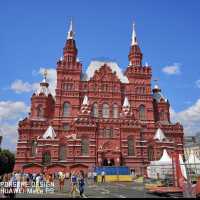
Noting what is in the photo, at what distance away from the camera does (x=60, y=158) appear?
177ft

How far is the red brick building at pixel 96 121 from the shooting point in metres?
53.9

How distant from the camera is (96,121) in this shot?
2227 inches

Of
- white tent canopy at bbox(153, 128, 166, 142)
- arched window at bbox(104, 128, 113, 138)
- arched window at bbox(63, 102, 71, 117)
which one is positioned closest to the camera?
arched window at bbox(104, 128, 113, 138)

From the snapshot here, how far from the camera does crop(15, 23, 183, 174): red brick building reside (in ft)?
177

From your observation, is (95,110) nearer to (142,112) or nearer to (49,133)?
(142,112)

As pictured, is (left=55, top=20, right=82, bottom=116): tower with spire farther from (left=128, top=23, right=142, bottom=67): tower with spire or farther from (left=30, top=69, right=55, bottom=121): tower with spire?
(left=128, top=23, right=142, bottom=67): tower with spire

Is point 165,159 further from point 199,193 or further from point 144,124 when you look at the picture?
point 199,193

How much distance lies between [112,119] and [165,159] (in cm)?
1674

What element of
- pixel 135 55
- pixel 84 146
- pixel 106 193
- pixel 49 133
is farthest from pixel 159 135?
pixel 106 193

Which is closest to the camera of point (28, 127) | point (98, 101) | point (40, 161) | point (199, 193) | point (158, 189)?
point (199, 193)

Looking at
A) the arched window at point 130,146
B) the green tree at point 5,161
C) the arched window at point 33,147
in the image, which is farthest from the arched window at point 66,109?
the green tree at point 5,161

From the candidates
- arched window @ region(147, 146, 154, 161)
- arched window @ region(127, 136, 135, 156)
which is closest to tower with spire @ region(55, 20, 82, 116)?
arched window @ region(127, 136, 135, 156)

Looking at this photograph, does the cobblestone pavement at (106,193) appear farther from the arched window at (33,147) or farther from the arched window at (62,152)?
the arched window at (33,147)

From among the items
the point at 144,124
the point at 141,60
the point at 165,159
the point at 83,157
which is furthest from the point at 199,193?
the point at 141,60
